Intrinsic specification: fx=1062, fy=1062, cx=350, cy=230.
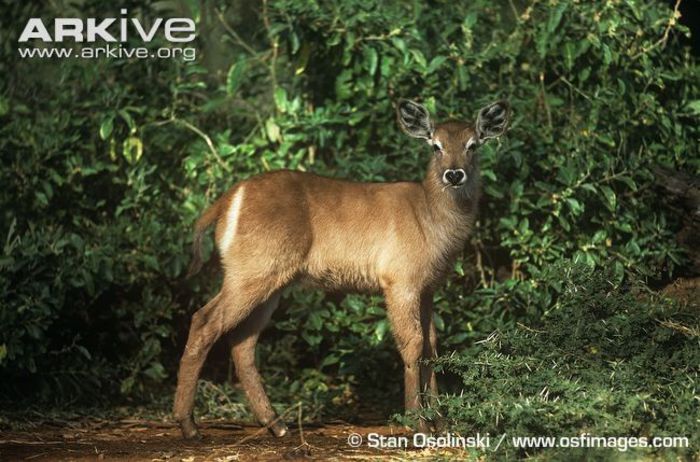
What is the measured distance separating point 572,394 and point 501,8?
5288 millimetres

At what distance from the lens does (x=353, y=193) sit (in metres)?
7.79

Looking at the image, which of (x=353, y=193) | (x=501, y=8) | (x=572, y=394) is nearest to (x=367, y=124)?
(x=353, y=193)

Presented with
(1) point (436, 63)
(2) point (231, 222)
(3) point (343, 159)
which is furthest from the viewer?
(3) point (343, 159)

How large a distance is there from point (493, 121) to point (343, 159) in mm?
1683

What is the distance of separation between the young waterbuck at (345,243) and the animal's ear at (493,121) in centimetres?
1

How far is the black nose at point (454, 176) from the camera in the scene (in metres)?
7.43

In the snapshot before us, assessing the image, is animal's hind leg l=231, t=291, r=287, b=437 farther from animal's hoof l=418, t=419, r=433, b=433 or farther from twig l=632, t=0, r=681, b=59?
twig l=632, t=0, r=681, b=59

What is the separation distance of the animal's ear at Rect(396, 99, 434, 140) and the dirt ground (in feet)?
7.15

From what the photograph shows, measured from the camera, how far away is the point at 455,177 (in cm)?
743

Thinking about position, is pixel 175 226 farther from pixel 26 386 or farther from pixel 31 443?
pixel 31 443

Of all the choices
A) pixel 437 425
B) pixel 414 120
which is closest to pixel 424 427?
pixel 437 425

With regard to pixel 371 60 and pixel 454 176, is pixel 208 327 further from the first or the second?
pixel 371 60

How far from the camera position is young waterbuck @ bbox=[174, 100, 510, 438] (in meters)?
7.41

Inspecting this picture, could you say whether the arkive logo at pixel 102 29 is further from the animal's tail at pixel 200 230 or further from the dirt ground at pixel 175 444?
the dirt ground at pixel 175 444
